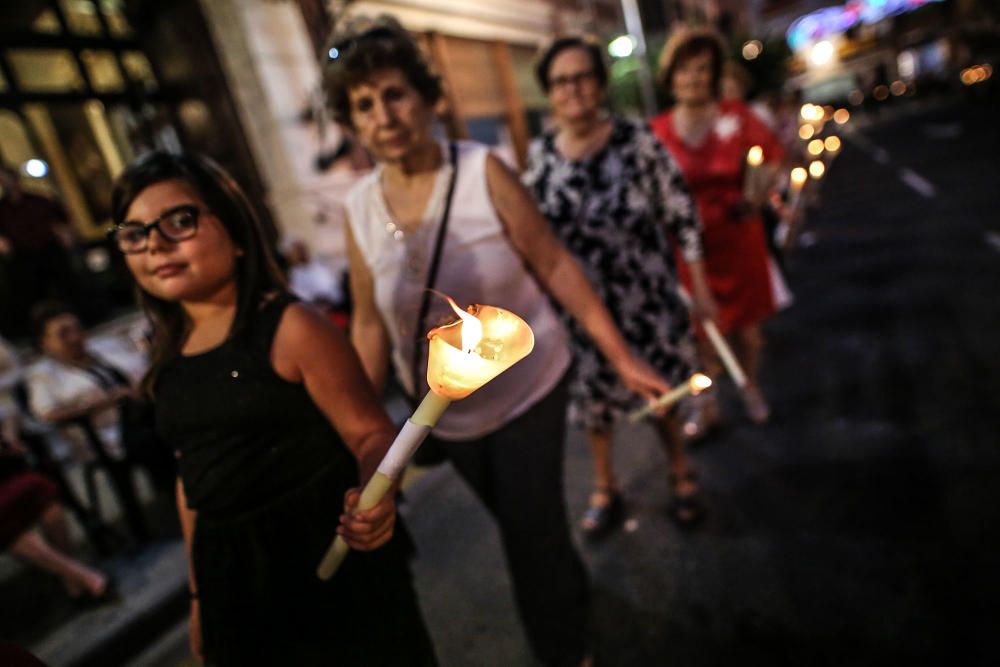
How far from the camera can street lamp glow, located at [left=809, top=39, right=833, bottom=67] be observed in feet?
134

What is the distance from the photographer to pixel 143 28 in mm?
7234

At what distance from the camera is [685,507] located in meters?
3.00

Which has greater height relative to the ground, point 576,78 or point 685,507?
point 576,78

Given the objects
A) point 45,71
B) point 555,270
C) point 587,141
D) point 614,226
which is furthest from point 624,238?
point 45,71

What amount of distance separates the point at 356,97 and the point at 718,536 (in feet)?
8.25

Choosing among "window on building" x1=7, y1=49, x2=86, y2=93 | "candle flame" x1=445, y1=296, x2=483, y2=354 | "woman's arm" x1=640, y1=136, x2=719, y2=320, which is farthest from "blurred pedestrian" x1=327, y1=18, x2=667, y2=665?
"window on building" x1=7, y1=49, x2=86, y2=93

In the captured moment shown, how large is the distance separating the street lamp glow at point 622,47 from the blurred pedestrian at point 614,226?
1447 cm

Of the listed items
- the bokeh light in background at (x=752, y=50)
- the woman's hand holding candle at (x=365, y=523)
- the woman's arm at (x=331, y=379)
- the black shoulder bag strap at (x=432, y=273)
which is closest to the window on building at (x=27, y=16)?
the black shoulder bag strap at (x=432, y=273)

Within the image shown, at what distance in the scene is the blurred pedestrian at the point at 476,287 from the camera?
5.99 ft

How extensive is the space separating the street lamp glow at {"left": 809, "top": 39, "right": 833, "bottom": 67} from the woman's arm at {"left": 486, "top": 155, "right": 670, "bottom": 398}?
48021 mm

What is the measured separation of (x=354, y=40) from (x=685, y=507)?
102 inches

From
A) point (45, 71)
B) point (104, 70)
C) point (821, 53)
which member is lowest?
point (821, 53)

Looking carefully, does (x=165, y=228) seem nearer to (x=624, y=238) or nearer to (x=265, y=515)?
(x=265, y=515)

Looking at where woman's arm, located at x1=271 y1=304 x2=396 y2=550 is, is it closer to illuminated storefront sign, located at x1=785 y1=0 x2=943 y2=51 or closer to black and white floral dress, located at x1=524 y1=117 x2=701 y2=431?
black and white floral dress, located at x1=524 y1=117 x2=701 y2=431
